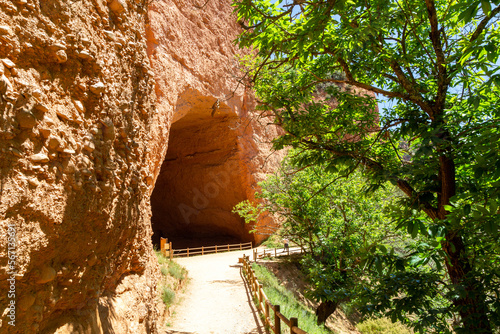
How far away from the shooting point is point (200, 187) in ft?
74.9

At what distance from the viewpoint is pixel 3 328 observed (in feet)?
8.58

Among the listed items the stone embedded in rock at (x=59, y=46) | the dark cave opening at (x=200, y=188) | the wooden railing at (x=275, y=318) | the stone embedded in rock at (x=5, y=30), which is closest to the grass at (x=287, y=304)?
the wooden railing at (x=275, y=318)

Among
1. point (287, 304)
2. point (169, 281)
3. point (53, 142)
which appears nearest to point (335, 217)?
point (287, 304)

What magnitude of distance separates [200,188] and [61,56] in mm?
19745

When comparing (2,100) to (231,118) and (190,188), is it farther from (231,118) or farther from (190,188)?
(190,188)

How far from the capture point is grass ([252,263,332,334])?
29.2ft

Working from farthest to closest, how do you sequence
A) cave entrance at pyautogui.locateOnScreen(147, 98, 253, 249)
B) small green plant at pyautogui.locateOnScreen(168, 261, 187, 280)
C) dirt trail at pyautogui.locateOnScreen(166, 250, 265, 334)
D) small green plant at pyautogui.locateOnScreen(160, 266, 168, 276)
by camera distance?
1. cave entrance at pyautogui.locateOnScreen(147, 98, 253, 249)
2. small green plant at pyautogui.locateOnScreen(168, 261, 187, 280)
3. small green plant at pyautogui.locateOnScreen(160, 266, 168, 276)
4. dirt trail at pyautogui.locateOnScreen(166, 250, 265, 334)

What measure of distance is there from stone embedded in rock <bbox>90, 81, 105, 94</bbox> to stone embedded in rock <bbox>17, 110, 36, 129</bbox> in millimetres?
1087

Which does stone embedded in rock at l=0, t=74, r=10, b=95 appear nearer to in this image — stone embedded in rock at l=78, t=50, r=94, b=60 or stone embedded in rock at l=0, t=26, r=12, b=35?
stone embedded in rock at l=0, t=26, r=12, b=35

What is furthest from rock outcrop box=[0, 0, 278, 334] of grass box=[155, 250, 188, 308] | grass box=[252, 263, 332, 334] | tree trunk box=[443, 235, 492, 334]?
grass box=[252, 263, 332, 334]

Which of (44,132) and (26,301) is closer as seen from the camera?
(26,301)

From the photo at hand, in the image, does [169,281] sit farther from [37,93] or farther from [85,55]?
[37,93]

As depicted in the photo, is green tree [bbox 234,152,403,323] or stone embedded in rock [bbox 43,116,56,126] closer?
stone embedded in rock [bbox 43,116,56,126]

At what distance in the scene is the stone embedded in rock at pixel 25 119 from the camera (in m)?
2.78
